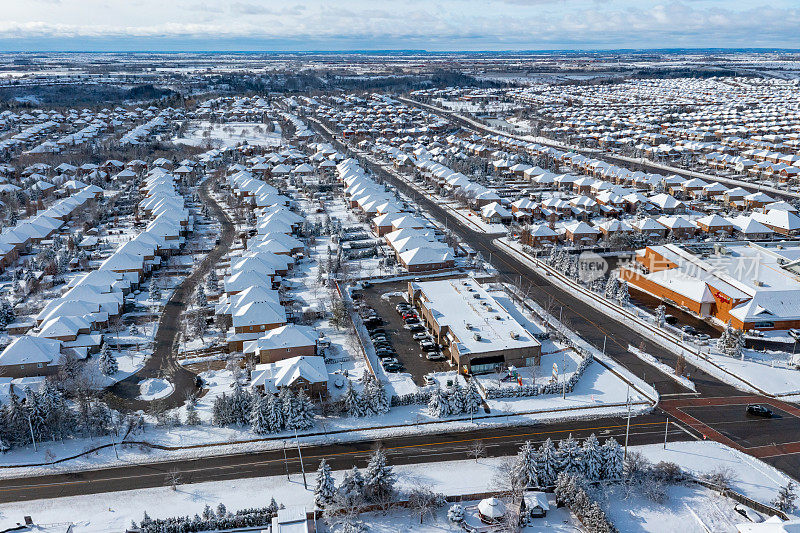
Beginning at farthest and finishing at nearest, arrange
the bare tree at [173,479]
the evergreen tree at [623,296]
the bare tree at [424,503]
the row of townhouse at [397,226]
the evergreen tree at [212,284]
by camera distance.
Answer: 1. the row of townhouse at [397,226]
2. the evergreen tree at [212,284]
3. the evergreen tree at [623,296]
4. the bare tree at [173,479]
5. the bare tree at [424,503]

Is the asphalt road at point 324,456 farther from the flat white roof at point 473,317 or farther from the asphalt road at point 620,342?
the flat white roof at point 473,317

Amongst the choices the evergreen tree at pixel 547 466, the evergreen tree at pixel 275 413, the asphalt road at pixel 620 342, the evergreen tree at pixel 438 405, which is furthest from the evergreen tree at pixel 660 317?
the evergreen tree at pixel 275 413

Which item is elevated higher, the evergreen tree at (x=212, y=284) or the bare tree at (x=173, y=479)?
the evergreen tree at (x=212, y=284)

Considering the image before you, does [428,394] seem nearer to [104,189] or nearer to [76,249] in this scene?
[76,249]

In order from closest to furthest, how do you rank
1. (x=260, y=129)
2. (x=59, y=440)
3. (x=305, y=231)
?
(x=59, y=440)
(x=305, y=231)
(x=260, y=129)

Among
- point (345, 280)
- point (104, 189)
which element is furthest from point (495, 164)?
point (104, 189)

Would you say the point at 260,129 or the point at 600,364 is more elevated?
the point at 260,129
